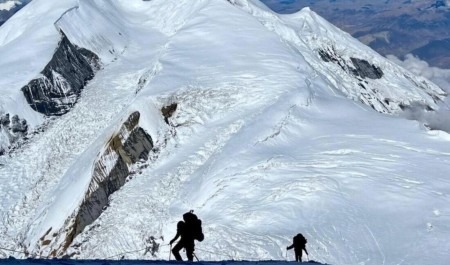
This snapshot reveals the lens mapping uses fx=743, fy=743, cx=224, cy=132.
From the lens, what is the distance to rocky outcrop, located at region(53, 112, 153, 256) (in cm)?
7900

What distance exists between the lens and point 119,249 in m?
69.9

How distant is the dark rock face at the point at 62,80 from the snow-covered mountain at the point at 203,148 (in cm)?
27

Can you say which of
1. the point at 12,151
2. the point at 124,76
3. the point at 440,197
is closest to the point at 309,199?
the point at 440,197

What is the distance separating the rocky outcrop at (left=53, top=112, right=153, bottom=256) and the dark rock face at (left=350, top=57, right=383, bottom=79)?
7148 centimetres

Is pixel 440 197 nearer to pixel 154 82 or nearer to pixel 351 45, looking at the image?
pixel 154 82

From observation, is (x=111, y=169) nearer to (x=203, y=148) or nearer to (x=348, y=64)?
(x=203, y=148)

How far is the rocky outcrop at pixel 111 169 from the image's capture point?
259 ft

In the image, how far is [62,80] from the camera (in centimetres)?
11531

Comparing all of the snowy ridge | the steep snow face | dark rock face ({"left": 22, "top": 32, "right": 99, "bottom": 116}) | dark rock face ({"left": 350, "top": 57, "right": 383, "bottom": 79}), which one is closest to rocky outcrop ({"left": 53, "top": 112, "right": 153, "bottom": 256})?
dark rock face ({"left": 22, "top": 32, "right": 99, "bottom": 116})

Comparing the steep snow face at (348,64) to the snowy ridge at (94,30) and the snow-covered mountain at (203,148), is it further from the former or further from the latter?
the snowy ridge at (94,30)

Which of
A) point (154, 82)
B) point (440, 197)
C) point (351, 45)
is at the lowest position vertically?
point (351, 45)

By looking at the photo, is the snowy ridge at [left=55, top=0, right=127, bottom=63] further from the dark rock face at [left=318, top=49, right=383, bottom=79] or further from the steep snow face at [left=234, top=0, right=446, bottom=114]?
the dark rock face at [left=318, top=49, right=383, bottom=79]

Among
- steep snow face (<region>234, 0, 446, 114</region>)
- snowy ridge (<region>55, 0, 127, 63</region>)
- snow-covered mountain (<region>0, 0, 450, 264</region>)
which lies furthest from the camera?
steep snow face (<region>234, 0, 446, 114</region>)

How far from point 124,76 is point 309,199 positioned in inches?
2335
